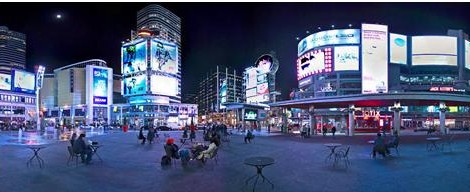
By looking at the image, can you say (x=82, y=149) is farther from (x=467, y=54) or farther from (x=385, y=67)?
(x=467, y=54)

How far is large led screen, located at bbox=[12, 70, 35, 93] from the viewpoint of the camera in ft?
315

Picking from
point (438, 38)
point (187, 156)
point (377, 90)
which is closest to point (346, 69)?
point (377, 90)

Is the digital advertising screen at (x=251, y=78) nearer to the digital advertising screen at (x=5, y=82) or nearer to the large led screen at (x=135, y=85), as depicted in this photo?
the large led screen at (x=135, y=85)

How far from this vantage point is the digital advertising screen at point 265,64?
374ft

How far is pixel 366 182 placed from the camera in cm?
1039

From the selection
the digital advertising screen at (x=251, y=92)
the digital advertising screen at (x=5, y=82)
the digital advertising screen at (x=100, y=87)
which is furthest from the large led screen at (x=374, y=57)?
the digital advertising screen at (x=5, y=82)

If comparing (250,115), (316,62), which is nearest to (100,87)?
(316,62)

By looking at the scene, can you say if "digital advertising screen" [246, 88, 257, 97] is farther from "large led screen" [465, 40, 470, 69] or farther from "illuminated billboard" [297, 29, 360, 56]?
"large led screen" [465, 40, 470, 69]

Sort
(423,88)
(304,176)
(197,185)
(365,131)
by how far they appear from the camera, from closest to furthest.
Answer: (197,185)
(304,176)
(365,131)
(423,88)

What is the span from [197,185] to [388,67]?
298ft

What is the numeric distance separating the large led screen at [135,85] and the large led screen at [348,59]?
5801cm

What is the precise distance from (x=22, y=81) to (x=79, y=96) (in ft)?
162

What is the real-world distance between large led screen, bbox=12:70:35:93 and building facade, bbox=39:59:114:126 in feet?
82.4

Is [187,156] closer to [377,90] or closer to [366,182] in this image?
[366,182]
